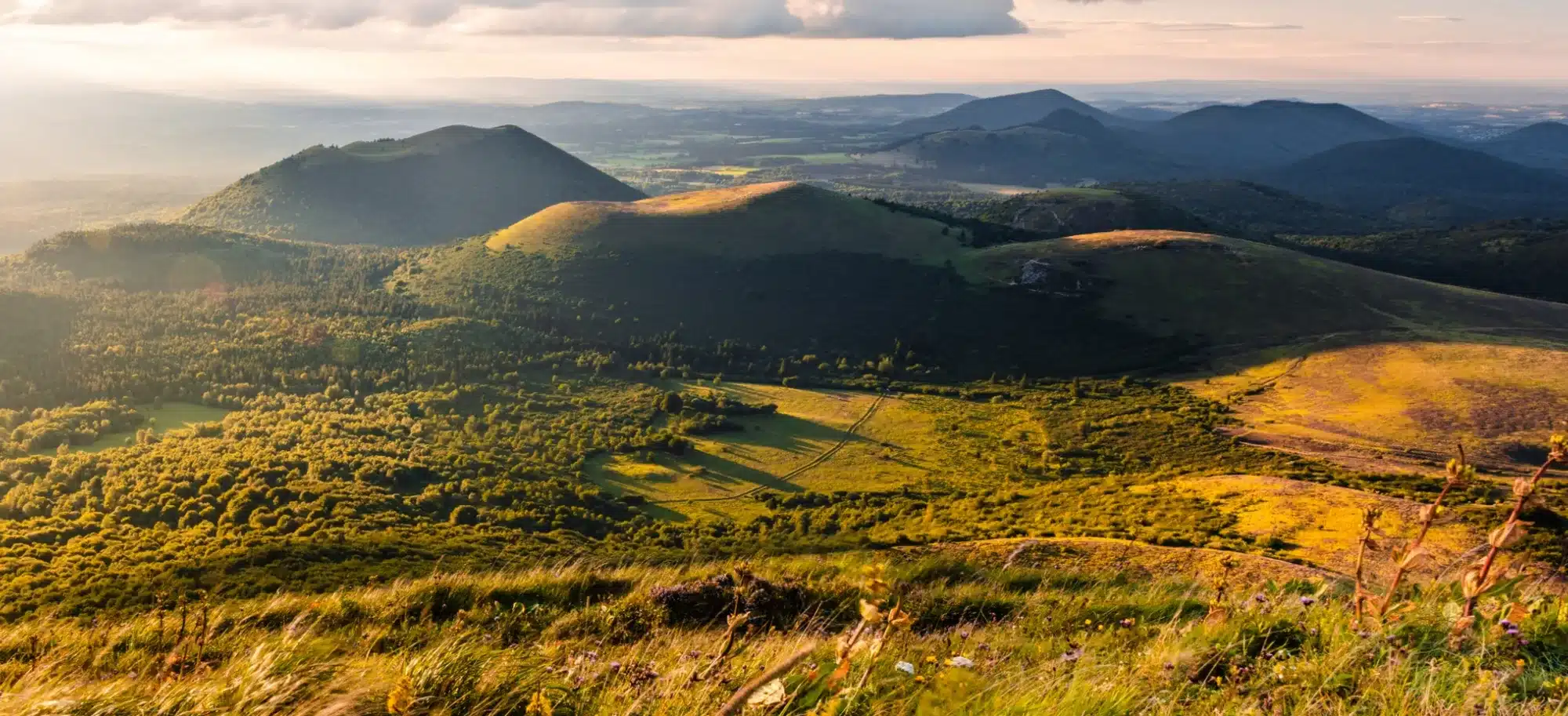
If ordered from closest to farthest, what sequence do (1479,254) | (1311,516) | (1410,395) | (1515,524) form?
(1515,524), (1311,516), (1410,395), (1479,254)

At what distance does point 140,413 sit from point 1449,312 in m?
141

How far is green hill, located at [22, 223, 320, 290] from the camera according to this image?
126 m

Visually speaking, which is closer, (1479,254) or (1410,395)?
(1410,395)

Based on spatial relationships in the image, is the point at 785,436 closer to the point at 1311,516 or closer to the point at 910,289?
the point at 1311,516

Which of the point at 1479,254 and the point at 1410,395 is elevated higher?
the point at 1479,254

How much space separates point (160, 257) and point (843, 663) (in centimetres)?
16837

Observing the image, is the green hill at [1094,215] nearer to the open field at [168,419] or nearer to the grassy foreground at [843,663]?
the open field at [168,419]

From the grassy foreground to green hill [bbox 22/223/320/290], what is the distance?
493ft

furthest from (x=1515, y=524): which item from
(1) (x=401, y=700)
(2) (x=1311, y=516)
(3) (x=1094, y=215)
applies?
(3) (x=1094, y=215)

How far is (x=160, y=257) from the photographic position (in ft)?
430

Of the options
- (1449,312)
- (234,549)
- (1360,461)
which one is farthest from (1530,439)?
(234,549)

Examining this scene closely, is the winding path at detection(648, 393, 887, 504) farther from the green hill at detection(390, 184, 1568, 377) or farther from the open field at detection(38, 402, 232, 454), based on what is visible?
the open field at detection(38, 402, 232, 454)

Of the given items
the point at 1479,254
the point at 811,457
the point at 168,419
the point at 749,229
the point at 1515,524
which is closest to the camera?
the point at 1515,524

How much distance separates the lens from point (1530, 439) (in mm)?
55438
